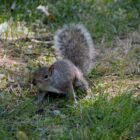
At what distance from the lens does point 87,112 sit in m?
4.12

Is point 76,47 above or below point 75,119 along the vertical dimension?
above

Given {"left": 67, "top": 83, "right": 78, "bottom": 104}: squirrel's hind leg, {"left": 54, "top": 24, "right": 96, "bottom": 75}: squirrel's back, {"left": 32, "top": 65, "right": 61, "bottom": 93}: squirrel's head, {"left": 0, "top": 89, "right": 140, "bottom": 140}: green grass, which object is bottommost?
{"left": 0, "top": 89, "right": 140, "bottom": 140}: green grass

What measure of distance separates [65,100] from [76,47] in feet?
2.35

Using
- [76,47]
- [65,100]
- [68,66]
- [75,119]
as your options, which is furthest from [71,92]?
[76,47]

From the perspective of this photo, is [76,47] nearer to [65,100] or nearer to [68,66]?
[68,66]

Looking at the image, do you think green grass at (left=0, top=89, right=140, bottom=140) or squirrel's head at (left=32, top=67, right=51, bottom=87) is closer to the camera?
green grass at (left=0, top=89, right=140, bottom=140)

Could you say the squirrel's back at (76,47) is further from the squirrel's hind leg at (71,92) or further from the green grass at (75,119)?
the green grass at (75,119)

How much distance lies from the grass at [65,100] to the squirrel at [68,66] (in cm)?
12

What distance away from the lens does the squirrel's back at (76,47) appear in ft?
16.6

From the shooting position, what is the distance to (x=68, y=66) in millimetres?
4664

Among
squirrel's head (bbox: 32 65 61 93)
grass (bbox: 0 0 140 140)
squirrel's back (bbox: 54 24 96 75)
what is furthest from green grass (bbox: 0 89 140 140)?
squirrel's back (bbox: 54 24 96 75)

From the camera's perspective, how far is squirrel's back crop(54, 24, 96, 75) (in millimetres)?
5066

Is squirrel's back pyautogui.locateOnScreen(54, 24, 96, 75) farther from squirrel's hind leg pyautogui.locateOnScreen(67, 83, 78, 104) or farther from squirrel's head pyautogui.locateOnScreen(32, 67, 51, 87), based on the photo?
Answer: squirrel's head pyautogui.locateOnScreen(32, 67, 51, 87)

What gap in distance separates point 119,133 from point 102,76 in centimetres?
Answer: 138
